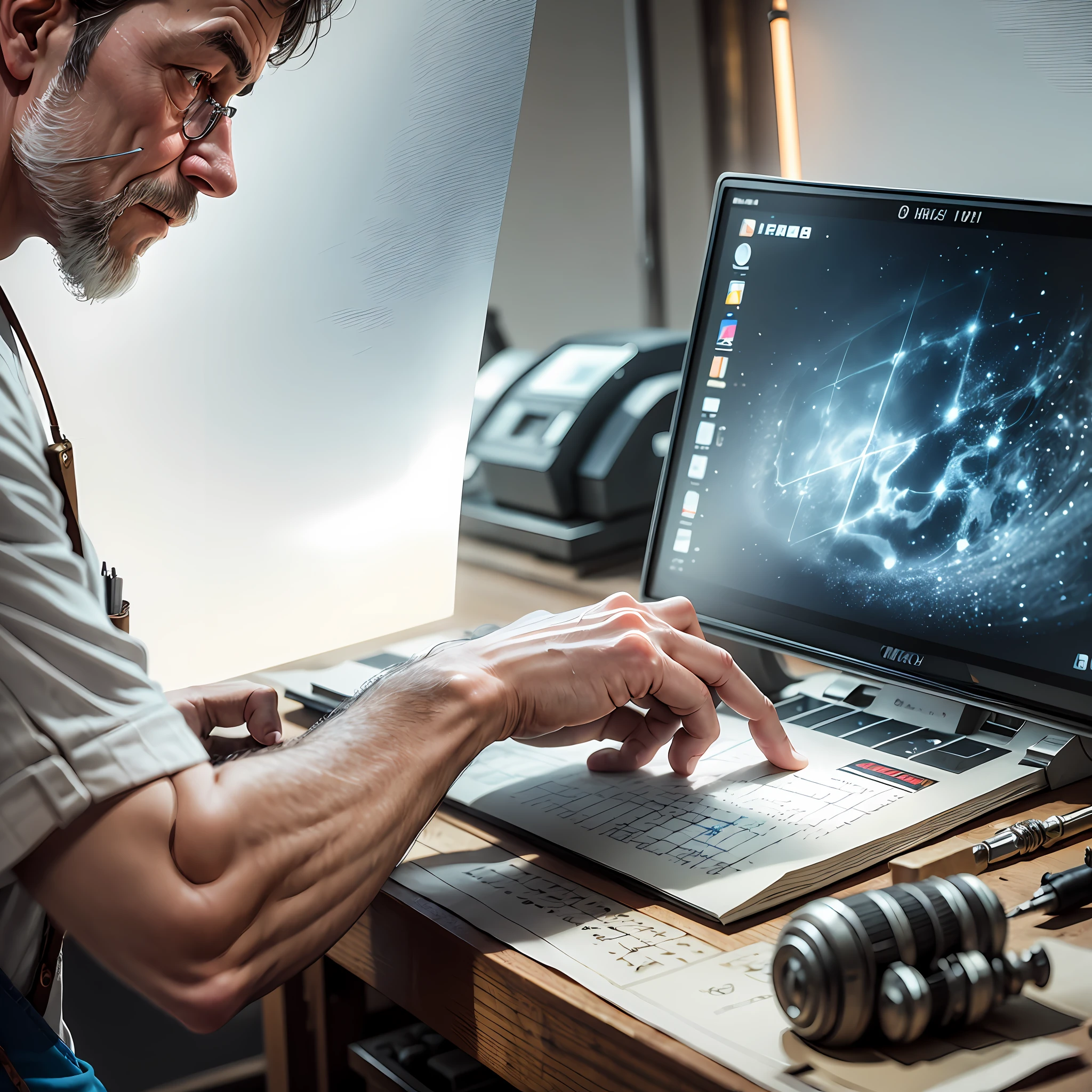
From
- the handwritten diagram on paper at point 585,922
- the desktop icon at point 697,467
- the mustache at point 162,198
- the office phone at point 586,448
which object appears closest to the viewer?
the handwritten diagram on paper at point 585,922

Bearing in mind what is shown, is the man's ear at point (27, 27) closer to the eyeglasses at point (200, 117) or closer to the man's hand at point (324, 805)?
the eyeglasses at point (200, 117)

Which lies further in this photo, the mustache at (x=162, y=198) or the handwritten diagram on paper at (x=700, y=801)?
the mustache at (x=162, y=198)

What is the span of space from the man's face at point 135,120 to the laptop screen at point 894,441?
0.44 m

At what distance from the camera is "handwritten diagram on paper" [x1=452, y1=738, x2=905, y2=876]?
0.76 meters

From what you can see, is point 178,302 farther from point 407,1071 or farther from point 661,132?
point 661,132

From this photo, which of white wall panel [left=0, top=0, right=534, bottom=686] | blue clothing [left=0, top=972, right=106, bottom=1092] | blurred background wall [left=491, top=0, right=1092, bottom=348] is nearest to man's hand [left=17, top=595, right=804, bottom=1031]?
blue clothing [left=0, top=972, right=106, bottom=1092]

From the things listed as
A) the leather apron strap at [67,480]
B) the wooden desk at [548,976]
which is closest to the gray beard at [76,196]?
the leather apron strap at [67,480]

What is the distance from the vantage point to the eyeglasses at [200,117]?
0.85m

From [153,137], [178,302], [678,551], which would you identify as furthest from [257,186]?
[678,551]

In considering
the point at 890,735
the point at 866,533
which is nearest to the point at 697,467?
the point at 866,533

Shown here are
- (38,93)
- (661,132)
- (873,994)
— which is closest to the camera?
(873,994)

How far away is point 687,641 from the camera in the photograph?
0.84 meters

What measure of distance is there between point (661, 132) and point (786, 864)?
1.43 metres

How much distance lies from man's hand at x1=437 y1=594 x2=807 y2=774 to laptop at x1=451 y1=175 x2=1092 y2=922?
1.1 inches
